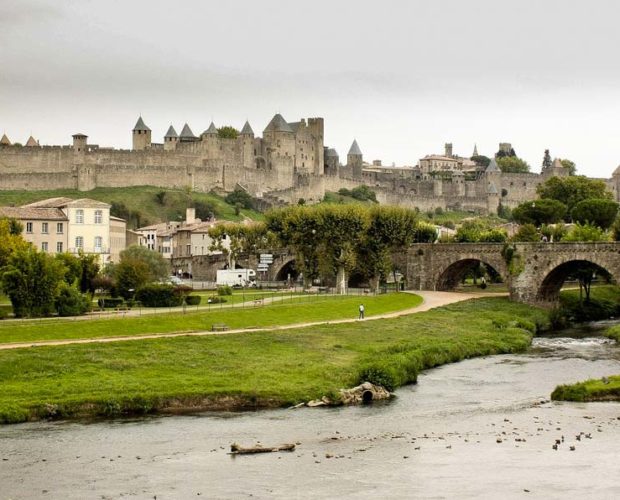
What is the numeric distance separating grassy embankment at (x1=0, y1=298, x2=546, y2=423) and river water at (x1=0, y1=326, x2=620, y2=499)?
1.53 m

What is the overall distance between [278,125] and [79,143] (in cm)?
3080

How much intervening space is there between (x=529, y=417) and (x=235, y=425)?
934 centimetres

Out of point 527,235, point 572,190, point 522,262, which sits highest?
point 572,190

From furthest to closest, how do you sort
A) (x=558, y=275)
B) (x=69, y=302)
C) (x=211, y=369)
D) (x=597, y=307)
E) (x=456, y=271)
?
(x=456, y=271), (x=597, y=307), (x=558, y=275), (x=69, y=302), (x=211, y=369)

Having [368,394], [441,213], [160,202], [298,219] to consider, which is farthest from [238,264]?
[441,213]

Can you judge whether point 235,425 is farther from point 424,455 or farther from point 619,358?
point 619,358

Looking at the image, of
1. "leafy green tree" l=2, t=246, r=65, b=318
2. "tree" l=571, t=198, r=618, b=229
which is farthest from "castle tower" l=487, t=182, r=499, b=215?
"leafy green tree" l=2, t=246, r=65, b=318

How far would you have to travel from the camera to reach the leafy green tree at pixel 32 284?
51.5m

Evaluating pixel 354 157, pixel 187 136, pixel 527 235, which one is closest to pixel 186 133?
pixel 187 136

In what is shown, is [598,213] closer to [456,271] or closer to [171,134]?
[456,271]

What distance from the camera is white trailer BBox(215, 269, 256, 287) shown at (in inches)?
3250

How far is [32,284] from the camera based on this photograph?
170ft

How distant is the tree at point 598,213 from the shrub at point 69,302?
68.4 meters

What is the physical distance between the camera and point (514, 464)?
2989cm
